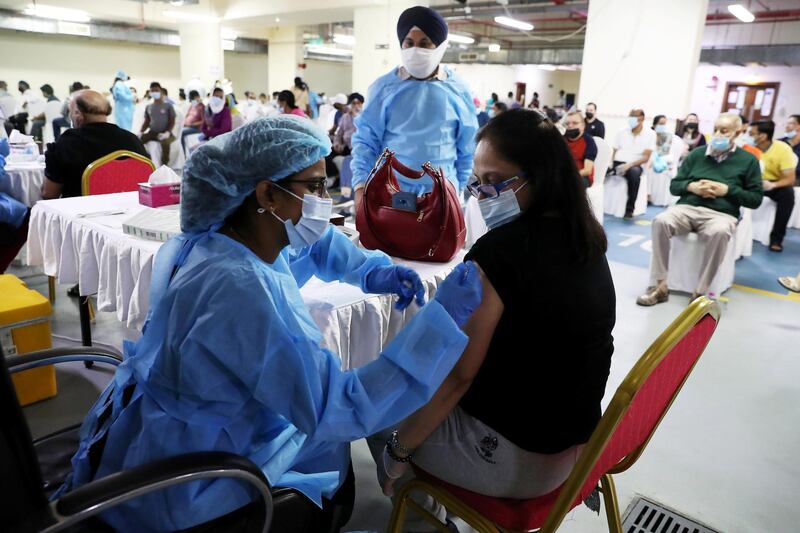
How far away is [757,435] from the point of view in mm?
2270

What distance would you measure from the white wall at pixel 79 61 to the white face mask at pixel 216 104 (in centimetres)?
1103

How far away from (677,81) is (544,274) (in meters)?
8.49

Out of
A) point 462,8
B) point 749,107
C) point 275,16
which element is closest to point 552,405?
point 462,8

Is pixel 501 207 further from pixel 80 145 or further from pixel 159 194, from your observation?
pixel 80 145

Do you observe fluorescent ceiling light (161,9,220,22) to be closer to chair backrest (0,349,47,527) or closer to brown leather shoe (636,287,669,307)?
brown leather shoe (636,287,669,307)

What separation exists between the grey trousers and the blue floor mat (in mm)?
757

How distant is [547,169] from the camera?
1.12m

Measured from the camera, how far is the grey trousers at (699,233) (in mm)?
3682

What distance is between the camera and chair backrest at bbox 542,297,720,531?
0.84 meters

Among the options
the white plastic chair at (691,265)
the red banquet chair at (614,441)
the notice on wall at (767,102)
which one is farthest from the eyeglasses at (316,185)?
the notice on wall at (767,102)

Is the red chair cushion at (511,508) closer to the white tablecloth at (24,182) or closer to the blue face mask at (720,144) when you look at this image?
the blue face mask at (720,144)

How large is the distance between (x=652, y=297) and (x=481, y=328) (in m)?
3.21

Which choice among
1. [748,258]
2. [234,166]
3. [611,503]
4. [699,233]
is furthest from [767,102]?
[234,166]

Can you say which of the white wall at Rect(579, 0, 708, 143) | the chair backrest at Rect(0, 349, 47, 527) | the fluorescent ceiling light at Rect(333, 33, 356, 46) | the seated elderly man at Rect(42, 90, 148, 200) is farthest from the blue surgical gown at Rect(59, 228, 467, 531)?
the fluorescent ceiling light at Rect(333, 33, 356, 46)
